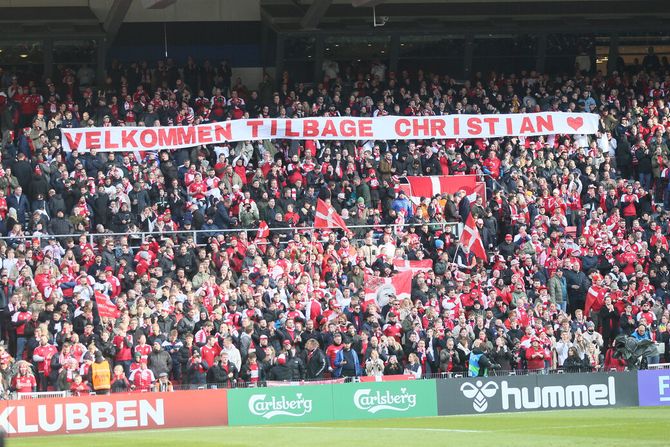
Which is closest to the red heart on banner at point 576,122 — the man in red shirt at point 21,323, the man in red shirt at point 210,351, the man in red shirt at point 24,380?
the man in red shirt at point 210,351

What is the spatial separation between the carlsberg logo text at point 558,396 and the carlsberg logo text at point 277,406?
3.78m

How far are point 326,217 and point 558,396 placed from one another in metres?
8.06

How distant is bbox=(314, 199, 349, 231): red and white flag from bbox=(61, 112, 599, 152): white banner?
3.21 m

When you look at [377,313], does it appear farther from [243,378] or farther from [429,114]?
[429,114]

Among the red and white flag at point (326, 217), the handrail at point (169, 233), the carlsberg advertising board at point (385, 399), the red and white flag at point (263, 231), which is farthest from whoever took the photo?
the red and white flag at point (326, 217)

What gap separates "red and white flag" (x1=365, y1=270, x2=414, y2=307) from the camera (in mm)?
28297

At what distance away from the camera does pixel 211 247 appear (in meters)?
28.7

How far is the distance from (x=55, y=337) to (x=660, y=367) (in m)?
11.8

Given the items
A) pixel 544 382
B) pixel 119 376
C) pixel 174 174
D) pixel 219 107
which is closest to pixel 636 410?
pixel 544 382

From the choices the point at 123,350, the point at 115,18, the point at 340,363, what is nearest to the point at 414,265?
the point at 340,363

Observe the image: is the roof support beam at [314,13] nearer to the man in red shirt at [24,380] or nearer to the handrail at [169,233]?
the handrail at [169,233]

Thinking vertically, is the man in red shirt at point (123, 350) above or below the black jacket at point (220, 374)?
above

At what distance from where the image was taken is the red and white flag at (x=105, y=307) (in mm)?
25875

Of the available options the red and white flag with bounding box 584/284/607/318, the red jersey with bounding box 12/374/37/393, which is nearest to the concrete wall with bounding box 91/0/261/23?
the red and white flag with bounding box 584/284/607/318
